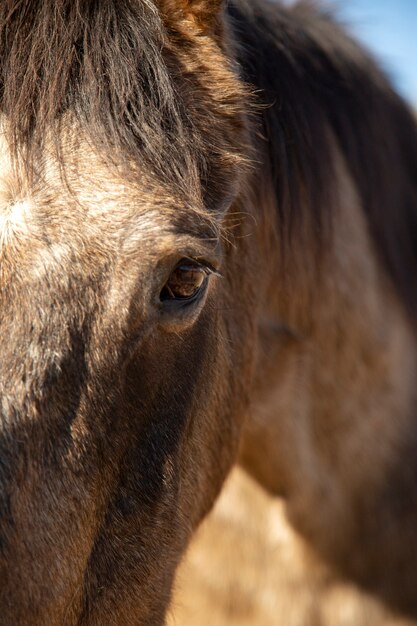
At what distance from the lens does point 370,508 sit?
9.06 ft

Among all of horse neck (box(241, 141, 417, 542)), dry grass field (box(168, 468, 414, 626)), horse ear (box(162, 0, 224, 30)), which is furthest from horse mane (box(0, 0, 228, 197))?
Answer: dry grass field (box(168, 468, 414, 626))

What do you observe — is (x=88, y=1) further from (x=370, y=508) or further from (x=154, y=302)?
(x=370, y=508)

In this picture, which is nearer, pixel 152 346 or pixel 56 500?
pixel 56 500

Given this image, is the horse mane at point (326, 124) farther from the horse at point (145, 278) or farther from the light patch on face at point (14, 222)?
the light patch on face at point (14, 222)

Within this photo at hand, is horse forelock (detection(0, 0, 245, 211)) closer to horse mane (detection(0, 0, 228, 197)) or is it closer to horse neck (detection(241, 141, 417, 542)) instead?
horse mane (detection(0, 0, 228, 197))

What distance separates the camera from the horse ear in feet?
5.81

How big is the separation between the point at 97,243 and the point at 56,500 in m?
0.46

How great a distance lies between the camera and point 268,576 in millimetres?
2730

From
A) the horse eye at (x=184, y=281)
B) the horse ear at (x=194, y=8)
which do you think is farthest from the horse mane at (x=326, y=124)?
the horse eye at (x=184, y=281)

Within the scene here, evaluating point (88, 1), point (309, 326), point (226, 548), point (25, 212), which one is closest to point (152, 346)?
point (25, 212)

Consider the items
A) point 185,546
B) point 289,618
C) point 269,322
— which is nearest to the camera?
A: point 185,546

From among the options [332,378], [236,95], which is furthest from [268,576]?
[236,95]

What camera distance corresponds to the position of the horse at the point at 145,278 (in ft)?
4.47

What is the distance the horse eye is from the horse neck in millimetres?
731
